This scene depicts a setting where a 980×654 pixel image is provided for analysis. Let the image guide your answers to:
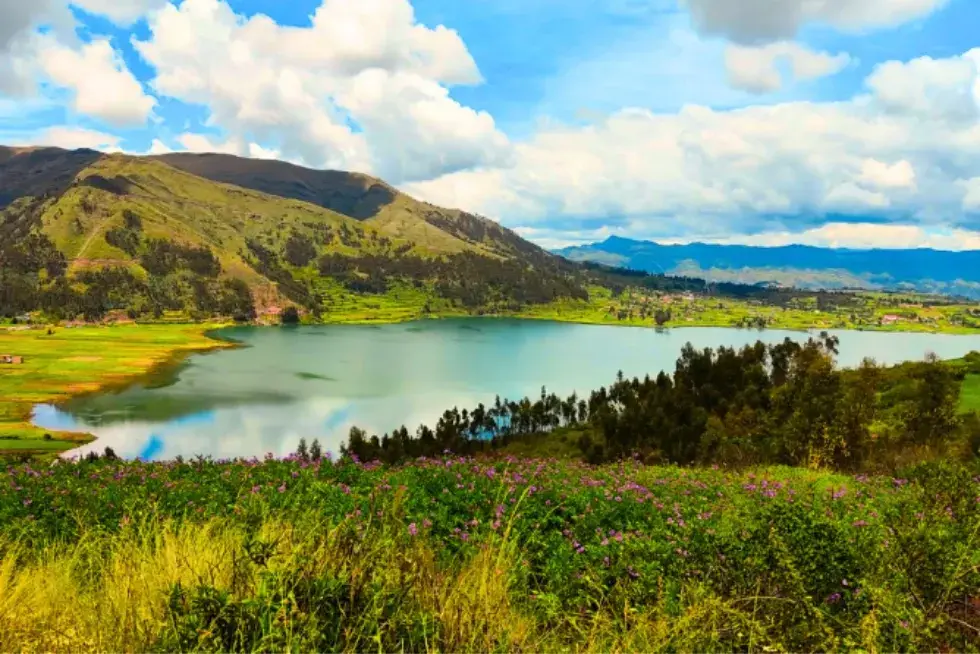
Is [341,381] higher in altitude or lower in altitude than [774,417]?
lower

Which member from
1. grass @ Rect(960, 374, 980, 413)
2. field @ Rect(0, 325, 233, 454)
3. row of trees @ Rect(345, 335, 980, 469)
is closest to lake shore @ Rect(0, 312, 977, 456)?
field @ Rect(0, 325, 233, 454)

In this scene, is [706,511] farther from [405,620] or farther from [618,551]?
[405,620]

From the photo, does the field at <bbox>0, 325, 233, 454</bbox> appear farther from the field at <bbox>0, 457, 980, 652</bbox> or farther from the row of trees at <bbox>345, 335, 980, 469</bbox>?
the field at <bbox>0, 457, 980, 652</bbox>

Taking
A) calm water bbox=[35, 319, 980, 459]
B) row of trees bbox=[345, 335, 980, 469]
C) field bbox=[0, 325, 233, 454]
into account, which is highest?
row of trees bbox=[345, 335, 980, 469]

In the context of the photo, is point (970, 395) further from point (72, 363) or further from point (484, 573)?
point (72, 363)

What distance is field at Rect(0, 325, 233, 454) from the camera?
53875 millimetres

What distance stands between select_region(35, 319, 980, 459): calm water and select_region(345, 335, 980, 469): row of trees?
57.6ft

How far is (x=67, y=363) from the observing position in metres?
94.8

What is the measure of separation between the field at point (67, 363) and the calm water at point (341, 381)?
3.80 m

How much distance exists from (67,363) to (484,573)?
372ft

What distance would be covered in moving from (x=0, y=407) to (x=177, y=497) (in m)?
75.8

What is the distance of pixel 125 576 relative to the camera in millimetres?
4238

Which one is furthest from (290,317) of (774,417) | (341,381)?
(774,417)

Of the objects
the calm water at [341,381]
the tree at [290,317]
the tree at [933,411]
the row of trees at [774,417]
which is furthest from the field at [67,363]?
the tree at [933,411]
